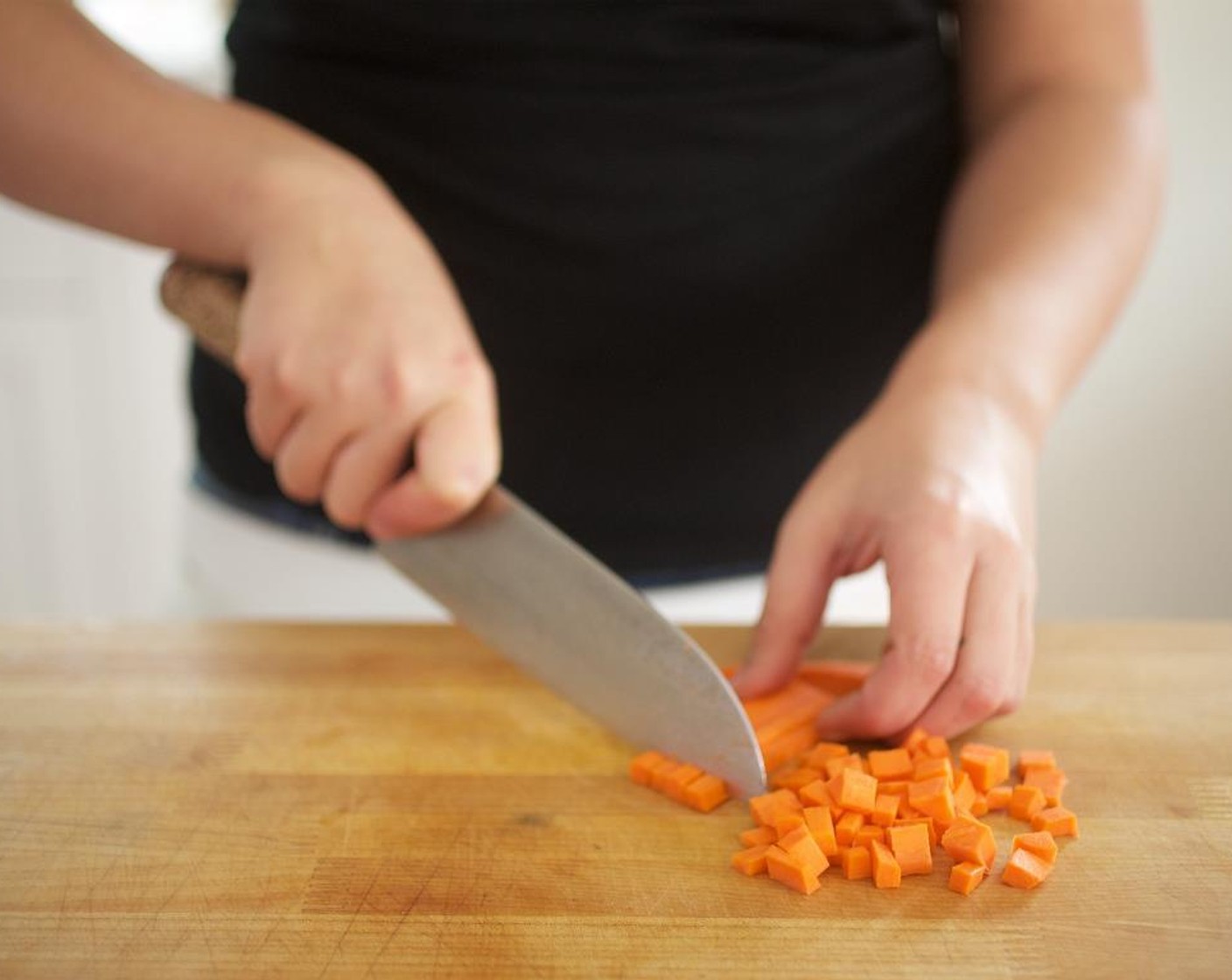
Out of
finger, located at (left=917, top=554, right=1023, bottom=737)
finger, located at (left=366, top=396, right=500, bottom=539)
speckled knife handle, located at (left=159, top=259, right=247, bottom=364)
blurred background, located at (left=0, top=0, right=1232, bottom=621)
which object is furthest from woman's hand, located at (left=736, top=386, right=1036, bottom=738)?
blurred background, located at (left=0, top=0, right=1232, bottom=621)

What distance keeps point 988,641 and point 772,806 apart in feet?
0.69

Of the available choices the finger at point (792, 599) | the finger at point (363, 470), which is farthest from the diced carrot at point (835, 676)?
the finger at point (363, 470)

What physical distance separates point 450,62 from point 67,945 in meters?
0.83

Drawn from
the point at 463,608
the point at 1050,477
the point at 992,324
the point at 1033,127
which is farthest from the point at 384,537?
the point at 1050,477

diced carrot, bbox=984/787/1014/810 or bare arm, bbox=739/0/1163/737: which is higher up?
bare arm, bbox=739/0/1163/737

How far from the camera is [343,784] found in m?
0.96

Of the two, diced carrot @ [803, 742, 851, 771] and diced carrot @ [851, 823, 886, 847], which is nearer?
diced carrot @ [851, 823, 886, 847]

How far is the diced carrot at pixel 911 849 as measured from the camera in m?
0.84

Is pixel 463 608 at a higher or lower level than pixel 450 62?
lower

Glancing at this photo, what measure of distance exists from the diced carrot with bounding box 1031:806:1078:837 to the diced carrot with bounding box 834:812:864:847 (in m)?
0.13

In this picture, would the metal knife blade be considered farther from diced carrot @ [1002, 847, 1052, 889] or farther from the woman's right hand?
diced carrot @ [1002, 847, 1052, 889]

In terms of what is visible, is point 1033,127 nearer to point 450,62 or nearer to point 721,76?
point 721,76

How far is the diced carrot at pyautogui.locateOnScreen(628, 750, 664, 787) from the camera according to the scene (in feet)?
3.13

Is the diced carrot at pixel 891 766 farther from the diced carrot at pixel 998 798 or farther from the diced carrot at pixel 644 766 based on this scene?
the diced carrot at pixel 644 766
